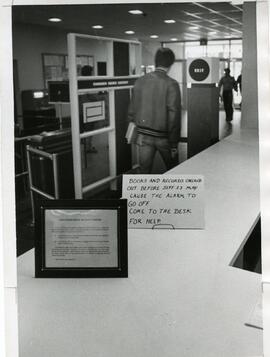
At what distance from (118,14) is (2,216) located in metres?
5.82

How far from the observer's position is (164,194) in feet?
3.84

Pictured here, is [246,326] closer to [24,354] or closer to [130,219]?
[24,354]

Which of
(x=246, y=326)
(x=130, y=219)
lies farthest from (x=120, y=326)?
(x=130, y=219)

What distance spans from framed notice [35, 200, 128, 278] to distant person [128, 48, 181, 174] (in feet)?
5.97

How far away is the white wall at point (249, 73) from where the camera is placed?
298 cm

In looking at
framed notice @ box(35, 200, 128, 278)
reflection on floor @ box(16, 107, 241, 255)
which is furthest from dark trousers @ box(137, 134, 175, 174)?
framed notice @ box(35, 200, 128, 278)

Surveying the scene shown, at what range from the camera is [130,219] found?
126 centimetres

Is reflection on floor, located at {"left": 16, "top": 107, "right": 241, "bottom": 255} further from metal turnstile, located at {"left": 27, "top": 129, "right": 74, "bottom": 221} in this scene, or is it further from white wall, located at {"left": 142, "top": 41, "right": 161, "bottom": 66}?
white wall, located at {"left": 142, "top": 41, "right": 161, "bottom": 66}

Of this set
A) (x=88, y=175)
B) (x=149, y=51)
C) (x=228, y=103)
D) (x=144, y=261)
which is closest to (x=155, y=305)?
(x=144, y=261)

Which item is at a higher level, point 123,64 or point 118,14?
point 118,14

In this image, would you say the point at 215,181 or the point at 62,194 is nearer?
the point at 215,181

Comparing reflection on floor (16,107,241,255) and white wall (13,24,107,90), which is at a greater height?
white wall (13,24,107,90)

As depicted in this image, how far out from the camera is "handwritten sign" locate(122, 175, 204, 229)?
1.17 m

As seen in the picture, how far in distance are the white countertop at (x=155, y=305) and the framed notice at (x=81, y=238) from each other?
1.2 inches
